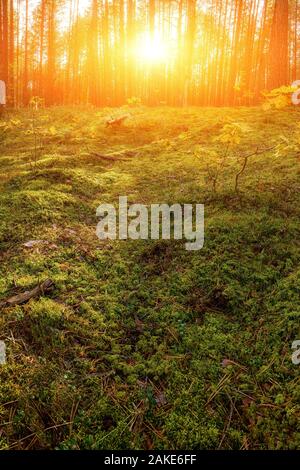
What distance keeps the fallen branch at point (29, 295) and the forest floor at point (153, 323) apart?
0.07 m

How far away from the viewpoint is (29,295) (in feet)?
9.57

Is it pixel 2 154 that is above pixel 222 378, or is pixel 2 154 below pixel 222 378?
above

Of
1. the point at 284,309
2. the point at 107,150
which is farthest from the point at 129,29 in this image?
the point at 284,309

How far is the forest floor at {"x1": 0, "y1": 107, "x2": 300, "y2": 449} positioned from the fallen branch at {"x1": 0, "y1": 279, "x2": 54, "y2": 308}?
2.6 inches

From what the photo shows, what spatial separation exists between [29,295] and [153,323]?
1.19 metres

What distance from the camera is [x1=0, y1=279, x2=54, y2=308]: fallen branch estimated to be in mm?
2846

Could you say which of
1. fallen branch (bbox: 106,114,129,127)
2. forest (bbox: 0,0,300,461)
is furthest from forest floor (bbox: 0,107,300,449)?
fallen branch (bbox: 106,114,129,127)

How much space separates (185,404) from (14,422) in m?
1.10

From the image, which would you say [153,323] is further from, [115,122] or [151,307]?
[115,122]

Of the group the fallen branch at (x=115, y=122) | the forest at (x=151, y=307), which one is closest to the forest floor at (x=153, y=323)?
the forest at (x=151, y=307)

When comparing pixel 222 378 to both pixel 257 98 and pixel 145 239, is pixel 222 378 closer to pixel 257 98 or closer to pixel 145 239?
pixel 145 239

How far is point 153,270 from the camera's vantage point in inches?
137

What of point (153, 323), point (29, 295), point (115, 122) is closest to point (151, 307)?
point (153, 323)

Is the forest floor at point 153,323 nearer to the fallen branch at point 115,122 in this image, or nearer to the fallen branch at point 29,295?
the fallen branch at point 29,295
